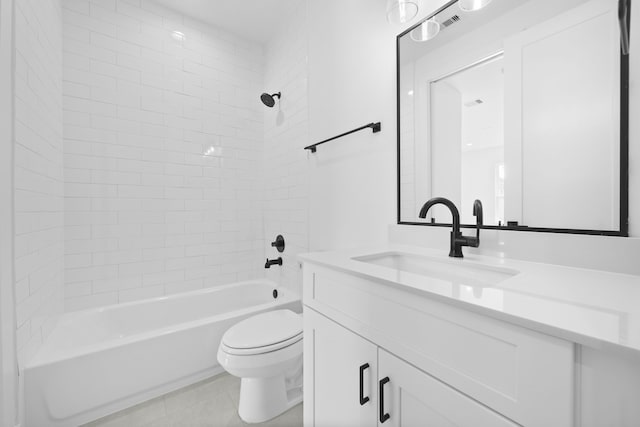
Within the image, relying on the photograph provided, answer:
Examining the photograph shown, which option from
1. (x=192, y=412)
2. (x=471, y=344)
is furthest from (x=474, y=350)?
(x=192, y=412)

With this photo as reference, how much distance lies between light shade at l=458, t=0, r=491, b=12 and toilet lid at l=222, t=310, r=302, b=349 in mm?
1697

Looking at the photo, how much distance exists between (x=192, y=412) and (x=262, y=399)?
0.42 meters

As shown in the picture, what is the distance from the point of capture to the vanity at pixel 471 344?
0.41 m

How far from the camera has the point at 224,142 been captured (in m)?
2.45

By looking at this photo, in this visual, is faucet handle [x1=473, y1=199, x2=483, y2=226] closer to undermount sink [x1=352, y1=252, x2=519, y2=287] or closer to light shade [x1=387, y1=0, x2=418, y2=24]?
undermount sink [x1=352, y1=252, x2=519, y2=287]

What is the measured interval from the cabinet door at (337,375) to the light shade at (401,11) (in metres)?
1.38

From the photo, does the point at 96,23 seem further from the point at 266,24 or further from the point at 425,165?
the point at 425,165

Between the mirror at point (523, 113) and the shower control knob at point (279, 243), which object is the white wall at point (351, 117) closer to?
the mirror at point (523, 113)

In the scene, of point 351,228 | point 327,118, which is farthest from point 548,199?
point 327,118

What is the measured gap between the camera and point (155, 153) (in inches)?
84.2

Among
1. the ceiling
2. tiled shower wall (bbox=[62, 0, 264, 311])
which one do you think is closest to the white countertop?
tiled shower wall (bbox=[62, 0, 264, 311])

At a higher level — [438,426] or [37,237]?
[37,237]

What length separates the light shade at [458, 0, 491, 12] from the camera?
3.32ft

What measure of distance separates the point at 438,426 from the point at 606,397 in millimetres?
353
